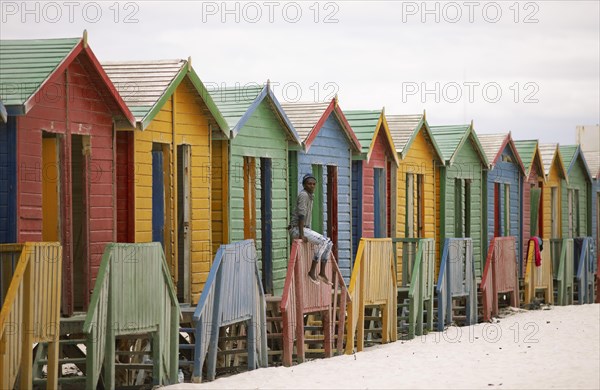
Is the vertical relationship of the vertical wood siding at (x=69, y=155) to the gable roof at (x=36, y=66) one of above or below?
below

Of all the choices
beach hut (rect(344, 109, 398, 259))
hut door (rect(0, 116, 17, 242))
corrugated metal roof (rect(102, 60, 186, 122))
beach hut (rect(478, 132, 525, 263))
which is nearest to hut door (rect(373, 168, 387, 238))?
beach hut (rect(344, 109, 398, 259))

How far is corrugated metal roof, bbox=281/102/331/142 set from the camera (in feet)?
63.4

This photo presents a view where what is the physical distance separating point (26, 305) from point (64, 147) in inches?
115

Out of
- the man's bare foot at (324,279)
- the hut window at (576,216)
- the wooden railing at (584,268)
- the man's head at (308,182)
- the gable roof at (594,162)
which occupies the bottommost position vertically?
the wooden railing at (584,268)

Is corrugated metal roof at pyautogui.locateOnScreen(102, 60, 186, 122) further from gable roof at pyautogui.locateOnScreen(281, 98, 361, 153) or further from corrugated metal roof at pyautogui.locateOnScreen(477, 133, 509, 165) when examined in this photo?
corrugated metal roof at pyautogui.locateOnScreen(477, 133, 509, 165)

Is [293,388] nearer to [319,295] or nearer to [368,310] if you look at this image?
[319,295]

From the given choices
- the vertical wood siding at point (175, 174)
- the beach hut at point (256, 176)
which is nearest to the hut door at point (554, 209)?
the beach hut at point (256, 176)

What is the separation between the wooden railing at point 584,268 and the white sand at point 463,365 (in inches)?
323

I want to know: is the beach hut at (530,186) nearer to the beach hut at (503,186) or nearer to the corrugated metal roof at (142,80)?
the beach hut at (503,186)

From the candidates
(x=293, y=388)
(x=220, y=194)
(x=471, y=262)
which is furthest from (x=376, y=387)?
(x=471, y=262)

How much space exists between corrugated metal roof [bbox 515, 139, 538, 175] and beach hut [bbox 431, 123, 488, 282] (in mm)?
3028

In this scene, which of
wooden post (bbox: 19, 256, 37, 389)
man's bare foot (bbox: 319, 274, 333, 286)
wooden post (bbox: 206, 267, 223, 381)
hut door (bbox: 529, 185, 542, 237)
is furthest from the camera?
hut door (bbox: 529, 185, 542, 237)

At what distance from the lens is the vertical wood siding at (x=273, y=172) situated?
17172 millimetres

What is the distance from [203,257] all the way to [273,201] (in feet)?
7.19
